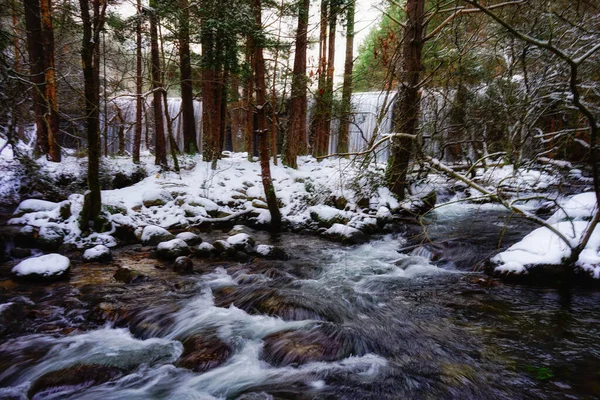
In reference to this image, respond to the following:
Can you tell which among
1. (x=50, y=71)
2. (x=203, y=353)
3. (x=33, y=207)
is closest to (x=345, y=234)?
(x=203, y=353)

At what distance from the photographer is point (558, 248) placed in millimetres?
5137

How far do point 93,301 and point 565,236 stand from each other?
22.2 ft

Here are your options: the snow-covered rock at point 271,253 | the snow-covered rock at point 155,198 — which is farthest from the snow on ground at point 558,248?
the snow-covered rock at point 155,198

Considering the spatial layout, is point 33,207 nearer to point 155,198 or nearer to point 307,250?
point 155,198

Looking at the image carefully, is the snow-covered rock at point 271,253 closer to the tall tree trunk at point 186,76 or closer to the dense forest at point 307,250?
the dense forest at point 307,250

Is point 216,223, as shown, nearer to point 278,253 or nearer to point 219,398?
point 278,253

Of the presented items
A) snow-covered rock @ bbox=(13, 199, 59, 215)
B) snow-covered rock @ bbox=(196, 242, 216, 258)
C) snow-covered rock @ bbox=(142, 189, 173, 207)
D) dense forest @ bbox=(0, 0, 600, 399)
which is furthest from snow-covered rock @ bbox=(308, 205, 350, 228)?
snow-covered rock @ bbox=(13, 199, 59, 215)

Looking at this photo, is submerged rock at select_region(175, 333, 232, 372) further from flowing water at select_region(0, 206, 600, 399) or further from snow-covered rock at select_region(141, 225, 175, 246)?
snow-covered rock at select_region(141, 225, 175, 246)

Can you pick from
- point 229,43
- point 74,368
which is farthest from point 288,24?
point 74,368

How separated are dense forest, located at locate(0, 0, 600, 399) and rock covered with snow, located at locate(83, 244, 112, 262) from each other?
32 mm

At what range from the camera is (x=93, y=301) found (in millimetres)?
4781

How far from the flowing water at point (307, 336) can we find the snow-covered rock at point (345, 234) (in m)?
1.92

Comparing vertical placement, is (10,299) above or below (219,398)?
above

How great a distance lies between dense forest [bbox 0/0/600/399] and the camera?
3393 mm
